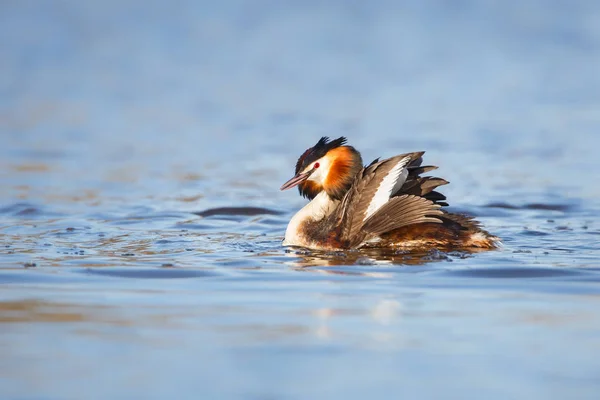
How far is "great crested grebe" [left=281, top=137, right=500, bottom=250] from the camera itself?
8906 mm

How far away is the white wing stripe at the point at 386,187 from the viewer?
28.9 ft

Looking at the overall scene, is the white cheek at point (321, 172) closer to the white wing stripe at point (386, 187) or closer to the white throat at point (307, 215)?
the white throat at point (307, 215)

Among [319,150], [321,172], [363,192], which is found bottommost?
[363,192]

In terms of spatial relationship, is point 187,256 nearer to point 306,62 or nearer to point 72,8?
point 306,62

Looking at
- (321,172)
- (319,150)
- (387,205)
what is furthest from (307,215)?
(387,205)

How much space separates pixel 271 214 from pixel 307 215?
7.60 feet

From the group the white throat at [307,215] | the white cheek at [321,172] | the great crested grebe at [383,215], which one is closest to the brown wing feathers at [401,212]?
the great crested grebe at [383,215]

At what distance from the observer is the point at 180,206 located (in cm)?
1208

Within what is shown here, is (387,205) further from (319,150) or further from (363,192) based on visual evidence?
(319,150)

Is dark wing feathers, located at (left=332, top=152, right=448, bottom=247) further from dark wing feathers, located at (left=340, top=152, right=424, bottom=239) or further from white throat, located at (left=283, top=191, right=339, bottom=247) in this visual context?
white throat, located at (left=283, top=191, right=339, bottom=247)

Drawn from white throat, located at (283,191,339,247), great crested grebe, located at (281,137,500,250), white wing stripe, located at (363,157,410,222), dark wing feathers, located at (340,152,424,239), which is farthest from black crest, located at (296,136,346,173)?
white wing stripe, located at (363,157,410,222)

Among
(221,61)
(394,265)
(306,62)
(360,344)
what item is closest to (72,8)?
(221,61)

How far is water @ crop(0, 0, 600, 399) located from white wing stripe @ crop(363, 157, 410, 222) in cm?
49

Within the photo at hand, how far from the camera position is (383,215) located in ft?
29.5
